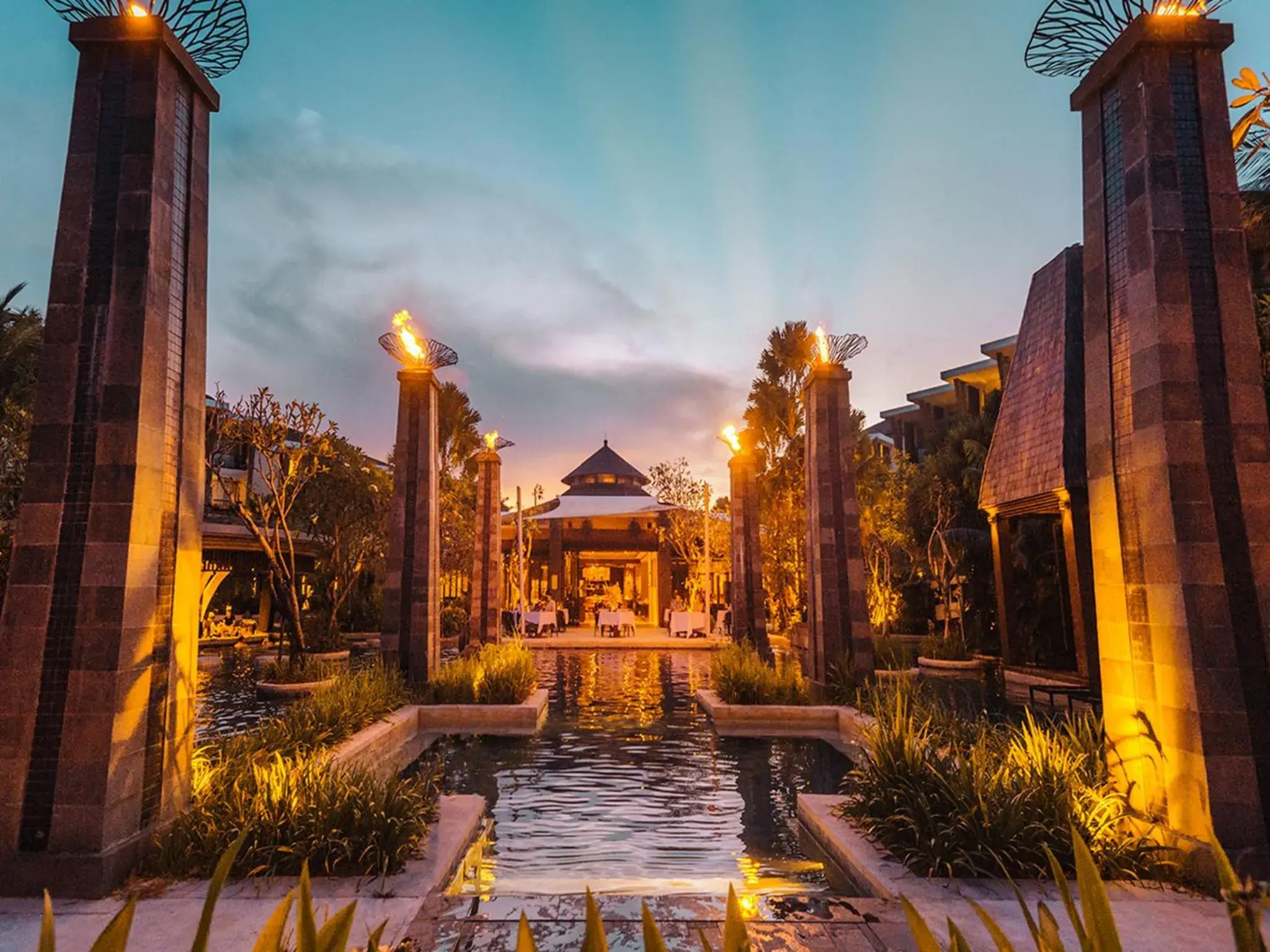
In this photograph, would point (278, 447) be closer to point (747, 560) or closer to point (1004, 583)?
point (747, 560)

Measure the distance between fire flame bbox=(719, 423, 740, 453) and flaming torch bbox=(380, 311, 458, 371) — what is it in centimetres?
738

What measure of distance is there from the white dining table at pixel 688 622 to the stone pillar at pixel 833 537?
12171 millimetres

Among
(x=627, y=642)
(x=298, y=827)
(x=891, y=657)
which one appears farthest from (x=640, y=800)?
(x=627, y=642)

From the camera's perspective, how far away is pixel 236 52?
5.63m

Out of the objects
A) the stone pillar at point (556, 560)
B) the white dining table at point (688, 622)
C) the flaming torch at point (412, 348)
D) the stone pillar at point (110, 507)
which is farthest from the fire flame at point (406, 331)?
the stone pillar at point (556, 560)

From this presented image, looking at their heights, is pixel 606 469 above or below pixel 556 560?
above

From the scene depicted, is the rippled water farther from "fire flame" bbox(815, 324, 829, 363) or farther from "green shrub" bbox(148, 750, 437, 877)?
"fire flame" bbox(815, 324, 829, 363)

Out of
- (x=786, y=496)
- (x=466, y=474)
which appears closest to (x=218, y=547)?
(x=466, y=474)

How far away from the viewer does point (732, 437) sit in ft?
56.5

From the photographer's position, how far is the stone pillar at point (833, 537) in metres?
10.8

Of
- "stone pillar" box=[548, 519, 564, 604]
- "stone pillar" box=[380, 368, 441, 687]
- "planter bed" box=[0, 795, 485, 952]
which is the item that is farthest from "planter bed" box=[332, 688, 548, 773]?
"stone pillar" box=[548, 519, 564, 604]

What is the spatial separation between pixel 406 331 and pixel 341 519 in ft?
37.1

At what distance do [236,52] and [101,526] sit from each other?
3.84 m

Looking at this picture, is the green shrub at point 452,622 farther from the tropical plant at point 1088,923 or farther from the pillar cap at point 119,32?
the tropical plant at point 1088,923
